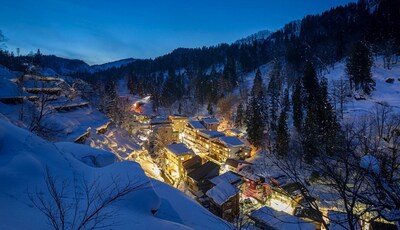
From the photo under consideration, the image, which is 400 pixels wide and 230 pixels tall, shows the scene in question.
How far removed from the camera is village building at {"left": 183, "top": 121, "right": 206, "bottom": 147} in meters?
48.6

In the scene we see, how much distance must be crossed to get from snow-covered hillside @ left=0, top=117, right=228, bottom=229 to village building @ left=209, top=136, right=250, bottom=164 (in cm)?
2709

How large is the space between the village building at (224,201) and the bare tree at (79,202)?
16.4 metres

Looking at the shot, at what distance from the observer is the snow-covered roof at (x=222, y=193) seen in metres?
22.9

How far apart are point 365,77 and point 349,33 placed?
1314 inches

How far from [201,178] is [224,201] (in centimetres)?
807

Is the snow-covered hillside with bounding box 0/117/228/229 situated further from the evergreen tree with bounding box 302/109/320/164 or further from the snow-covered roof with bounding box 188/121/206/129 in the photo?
the snow-covered roof with bounding box 188/121/206/129

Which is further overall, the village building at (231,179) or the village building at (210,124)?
the village building at (210,124)

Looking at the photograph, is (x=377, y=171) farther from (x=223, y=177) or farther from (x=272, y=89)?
(x=272, y=89)

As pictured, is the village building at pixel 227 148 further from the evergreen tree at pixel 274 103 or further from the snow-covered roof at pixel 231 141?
the evergreen tree at pixel 274 103

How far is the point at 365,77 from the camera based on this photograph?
4194 cm

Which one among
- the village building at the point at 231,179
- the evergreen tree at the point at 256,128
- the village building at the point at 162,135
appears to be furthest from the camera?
the village building at the point at 162,135

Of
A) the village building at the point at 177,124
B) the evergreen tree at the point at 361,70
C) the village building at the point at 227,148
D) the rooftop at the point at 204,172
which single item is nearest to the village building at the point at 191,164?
the rooftop at the point at 204,172

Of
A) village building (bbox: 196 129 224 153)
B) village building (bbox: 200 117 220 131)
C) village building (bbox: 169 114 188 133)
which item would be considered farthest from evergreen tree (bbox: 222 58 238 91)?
village building (bbox: 196 129 224 153)

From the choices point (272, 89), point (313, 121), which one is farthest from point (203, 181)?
point (272, 89)
